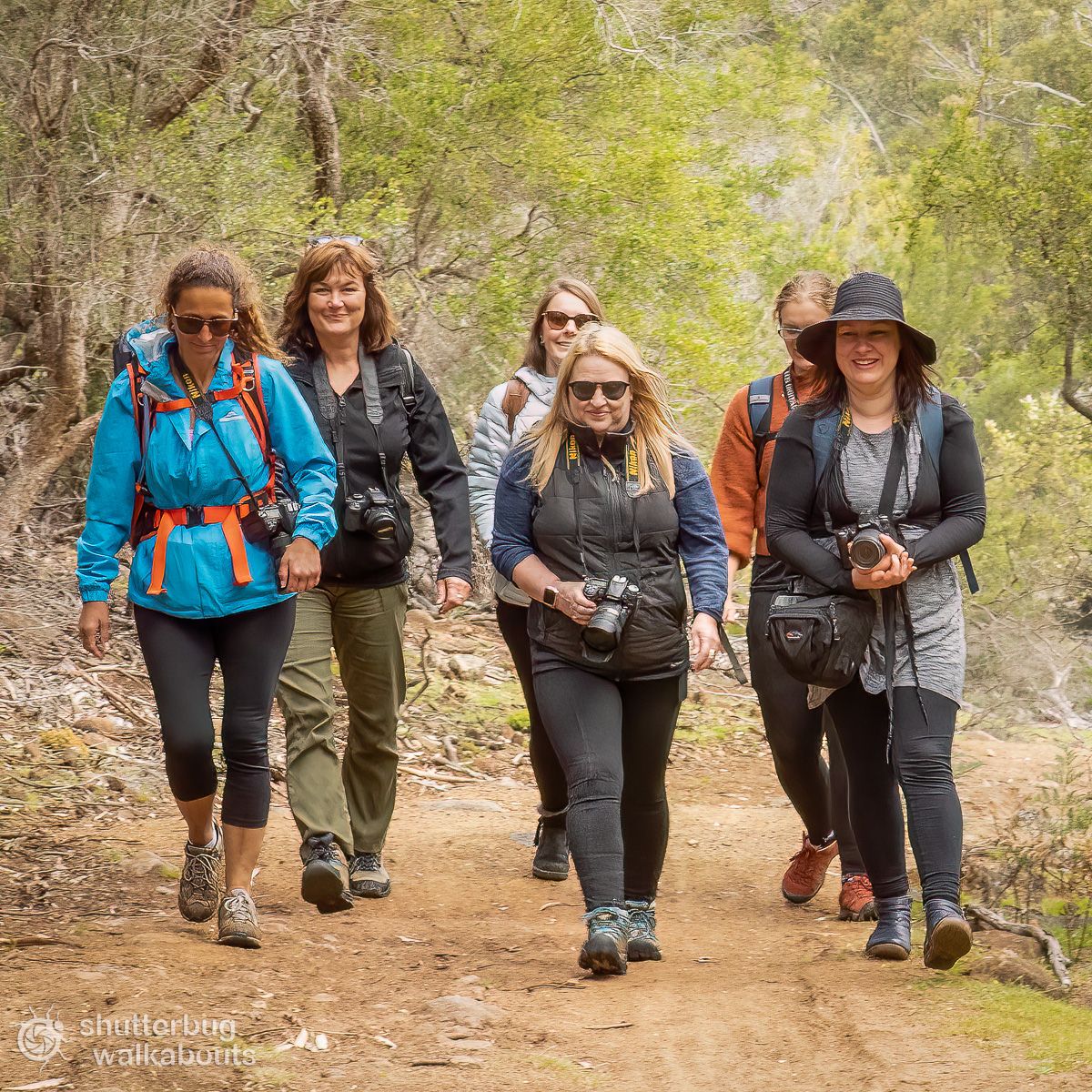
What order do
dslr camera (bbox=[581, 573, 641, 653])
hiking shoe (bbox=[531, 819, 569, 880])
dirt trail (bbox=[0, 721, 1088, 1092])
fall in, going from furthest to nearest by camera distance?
hiking shoe (bbox=[531, 819, 569, 880]), dslr camera (bbox=[581, 573, 641, 653]), dirt trail (bbox=[0, 721, 1088, 1092])

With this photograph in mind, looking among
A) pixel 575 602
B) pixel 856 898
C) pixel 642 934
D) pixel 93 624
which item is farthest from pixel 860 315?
pixel 93 624

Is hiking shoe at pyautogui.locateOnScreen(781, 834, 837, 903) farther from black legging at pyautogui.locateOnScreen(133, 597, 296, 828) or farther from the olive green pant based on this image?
black legging at pyautogui.locateOnScreen(133, 597, 296, 828)

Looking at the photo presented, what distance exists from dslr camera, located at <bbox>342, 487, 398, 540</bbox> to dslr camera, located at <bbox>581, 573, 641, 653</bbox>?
105 cm

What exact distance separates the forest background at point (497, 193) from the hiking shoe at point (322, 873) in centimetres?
480

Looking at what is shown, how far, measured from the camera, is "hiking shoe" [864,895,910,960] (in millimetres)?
4559

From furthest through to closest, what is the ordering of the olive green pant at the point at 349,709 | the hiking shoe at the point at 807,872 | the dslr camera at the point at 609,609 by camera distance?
the hiking shoe at the point at 807,872
the olive green pant at the point at 349,709
the dslr camera at the point at 609,609

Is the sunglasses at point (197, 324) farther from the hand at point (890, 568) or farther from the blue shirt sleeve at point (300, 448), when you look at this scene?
the hand at point (890, 568)

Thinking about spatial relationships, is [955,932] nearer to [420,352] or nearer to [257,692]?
[257,692]

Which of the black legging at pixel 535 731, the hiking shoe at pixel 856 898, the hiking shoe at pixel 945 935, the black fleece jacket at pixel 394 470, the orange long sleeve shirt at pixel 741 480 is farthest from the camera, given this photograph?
the black legging at pixel 535 731

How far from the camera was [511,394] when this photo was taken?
601 cm

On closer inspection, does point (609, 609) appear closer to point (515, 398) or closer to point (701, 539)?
point (701, 539)

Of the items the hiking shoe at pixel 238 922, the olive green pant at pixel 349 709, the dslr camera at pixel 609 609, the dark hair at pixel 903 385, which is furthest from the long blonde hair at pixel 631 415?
the hiking shoe at pixel 238 922

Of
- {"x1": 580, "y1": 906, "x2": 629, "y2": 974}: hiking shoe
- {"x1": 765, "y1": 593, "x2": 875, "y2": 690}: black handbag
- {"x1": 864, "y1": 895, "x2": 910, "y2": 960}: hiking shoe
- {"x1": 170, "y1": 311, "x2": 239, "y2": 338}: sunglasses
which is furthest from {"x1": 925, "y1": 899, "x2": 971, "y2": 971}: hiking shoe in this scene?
{"x1": 170, "y1": 311, "x2": 239, "y2": 338}: sunglasses

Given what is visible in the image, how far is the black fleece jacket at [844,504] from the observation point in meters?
4.37
